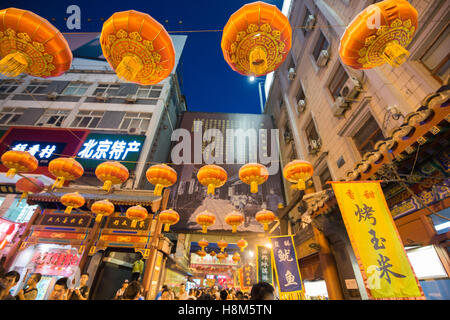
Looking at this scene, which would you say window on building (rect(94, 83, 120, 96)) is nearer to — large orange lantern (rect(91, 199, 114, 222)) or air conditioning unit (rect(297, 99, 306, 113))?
large orange lantern (rect(91, 199, 114, 222))

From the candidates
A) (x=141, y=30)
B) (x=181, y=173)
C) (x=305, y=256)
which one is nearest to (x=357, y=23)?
(x=141, y=30)

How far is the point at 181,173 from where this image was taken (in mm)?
13977

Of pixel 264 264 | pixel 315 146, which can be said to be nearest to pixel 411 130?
pixel 315 146

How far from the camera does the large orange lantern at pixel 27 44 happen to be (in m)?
3.33

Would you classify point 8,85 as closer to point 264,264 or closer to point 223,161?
point 223,161

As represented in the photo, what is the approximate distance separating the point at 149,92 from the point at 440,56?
18188 millimetres

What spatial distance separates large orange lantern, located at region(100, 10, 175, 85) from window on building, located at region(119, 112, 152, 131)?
11.8 meters

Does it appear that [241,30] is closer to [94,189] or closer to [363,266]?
[363,266]

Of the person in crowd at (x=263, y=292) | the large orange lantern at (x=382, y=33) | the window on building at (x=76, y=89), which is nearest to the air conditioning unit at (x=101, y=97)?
the window on building at (x=76, y=89)

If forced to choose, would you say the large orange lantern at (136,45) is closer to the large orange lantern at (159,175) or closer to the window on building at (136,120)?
the large orange lantern at (159,175)

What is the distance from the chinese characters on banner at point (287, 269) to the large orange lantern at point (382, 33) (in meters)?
6.86

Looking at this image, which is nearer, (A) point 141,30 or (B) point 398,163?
(A) point 141,30

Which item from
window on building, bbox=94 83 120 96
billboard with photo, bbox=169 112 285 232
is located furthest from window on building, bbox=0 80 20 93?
billboard with photo, bbox=169 112 285 232

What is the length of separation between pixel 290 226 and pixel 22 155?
13.4 metres
